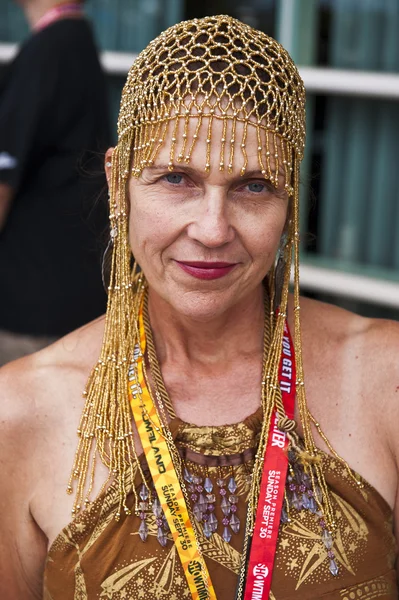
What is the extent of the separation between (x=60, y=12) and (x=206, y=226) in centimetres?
201

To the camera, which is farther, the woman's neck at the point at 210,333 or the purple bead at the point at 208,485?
the woman's neck at the point at 210,333

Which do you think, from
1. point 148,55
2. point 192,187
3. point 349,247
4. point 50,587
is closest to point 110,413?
point 50,587

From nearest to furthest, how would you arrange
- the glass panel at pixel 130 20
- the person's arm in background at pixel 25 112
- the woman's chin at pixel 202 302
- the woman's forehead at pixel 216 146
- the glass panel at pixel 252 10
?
the woman's forehead at pixel 216 146
the woman's chin at pixel 202 302
the person's arm in background at pixel 25 112
the glass panel at pixel 252 10
the glass panel at pixel 130 20

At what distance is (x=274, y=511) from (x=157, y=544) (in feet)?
0.91

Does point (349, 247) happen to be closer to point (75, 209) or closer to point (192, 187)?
point (75, 209)

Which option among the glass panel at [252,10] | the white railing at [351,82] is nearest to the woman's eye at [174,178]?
the white railing at [351,82]

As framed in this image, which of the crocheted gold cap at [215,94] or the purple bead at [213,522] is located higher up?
the crocheted gold cap at [215,94]

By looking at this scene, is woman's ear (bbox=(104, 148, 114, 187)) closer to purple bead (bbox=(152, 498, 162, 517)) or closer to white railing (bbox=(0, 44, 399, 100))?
purple bead (bbox=(152, 498, 162, 517))

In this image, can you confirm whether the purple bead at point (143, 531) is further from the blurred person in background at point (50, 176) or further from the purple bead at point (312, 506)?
the blurred person in background at point (50, 176)

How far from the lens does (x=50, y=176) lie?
3639 mm

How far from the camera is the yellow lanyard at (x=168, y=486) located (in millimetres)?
2021

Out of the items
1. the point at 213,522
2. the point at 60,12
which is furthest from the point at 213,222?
the point at 60,12

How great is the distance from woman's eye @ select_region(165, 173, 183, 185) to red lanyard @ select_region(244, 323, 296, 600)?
61cm

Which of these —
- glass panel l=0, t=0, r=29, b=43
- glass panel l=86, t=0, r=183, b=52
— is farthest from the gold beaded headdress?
glass panel l=0, t=0, r=29, b=43
